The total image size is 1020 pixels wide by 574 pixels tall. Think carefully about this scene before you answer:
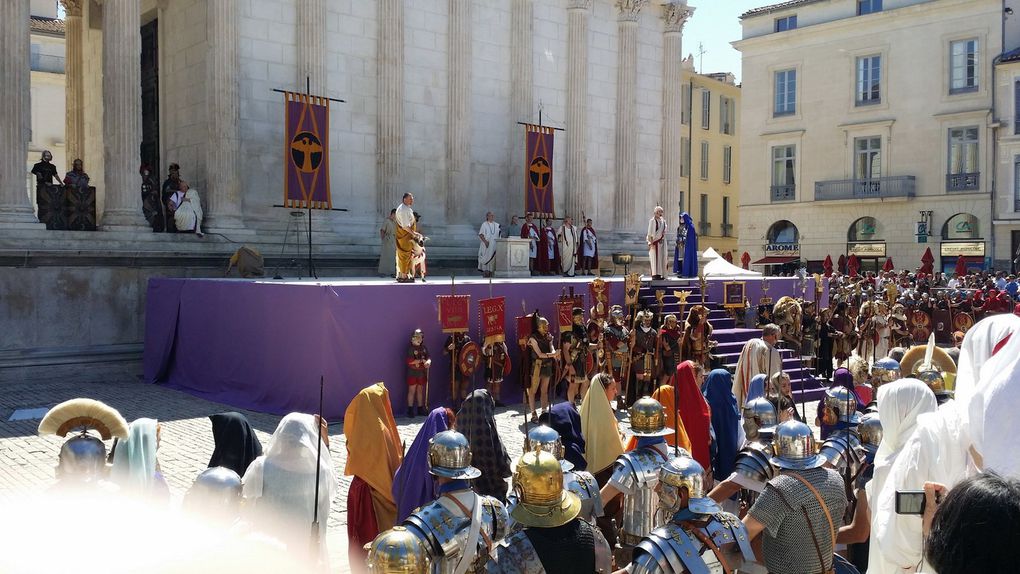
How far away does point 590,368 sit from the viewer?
1520 centimetres

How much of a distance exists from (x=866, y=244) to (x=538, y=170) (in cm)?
2439

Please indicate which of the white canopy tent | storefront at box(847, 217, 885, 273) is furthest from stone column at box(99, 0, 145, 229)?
storefront at box(847, 217, 885, 273)

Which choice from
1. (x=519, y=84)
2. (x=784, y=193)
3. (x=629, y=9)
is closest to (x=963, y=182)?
(x=784, y=193)

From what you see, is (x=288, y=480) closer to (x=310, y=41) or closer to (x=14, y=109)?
(x=14, y=109)

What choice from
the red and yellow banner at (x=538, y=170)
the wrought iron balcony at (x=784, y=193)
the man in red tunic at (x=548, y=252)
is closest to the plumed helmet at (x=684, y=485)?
the man in red tunic at (x=548, y=252)

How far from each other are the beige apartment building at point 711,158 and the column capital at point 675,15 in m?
18.9

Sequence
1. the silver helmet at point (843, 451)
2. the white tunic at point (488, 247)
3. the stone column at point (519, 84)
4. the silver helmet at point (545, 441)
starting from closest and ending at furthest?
the silver helmet at point (545, 441) < the silver helmet at point (843, 451) < the white tunic at point (488, 247) < the stone column at point (519, 84)

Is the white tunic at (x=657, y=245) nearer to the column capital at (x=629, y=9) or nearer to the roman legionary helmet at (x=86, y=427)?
the column capital at (x=629, y=9)

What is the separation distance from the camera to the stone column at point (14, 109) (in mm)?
17125

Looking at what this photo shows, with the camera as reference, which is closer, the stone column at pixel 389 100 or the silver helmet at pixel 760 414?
the silver helmet at pixel 760 414

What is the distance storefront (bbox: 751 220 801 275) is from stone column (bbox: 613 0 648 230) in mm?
18574

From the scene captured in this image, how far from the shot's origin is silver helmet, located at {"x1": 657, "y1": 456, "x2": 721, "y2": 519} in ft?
13.9

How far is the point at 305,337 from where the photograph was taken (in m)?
14.0

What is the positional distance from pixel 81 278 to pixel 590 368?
10725mm
